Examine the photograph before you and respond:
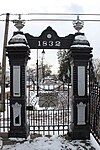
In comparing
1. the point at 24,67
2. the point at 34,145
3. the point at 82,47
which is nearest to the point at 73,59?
the point at 82,47

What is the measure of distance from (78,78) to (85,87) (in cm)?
34

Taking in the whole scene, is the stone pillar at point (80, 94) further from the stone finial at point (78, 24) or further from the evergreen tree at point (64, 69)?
the evergreen tree at point (64, 69)

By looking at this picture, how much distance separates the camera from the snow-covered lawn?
751 centimetres

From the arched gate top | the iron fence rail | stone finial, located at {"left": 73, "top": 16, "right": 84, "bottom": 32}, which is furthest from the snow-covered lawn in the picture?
stone finial, located at {"left": 73, "top": 16, "right": 84, "bottom": 32}

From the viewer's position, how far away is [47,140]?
8047mm

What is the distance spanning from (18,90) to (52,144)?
183cm

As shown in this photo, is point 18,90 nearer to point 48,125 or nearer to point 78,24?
point 48,125

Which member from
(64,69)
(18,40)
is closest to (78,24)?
(18,40)

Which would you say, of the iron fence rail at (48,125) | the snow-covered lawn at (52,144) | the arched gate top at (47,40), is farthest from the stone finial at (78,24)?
the snow-covered lawn at (52,144)

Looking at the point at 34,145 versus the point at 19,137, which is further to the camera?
the point at 19,137

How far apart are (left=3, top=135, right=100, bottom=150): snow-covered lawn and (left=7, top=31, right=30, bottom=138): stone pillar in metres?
0.37

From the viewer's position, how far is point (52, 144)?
7.71 metres

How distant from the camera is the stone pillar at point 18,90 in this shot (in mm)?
8242

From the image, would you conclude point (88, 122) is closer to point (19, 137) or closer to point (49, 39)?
point (19, 137)
